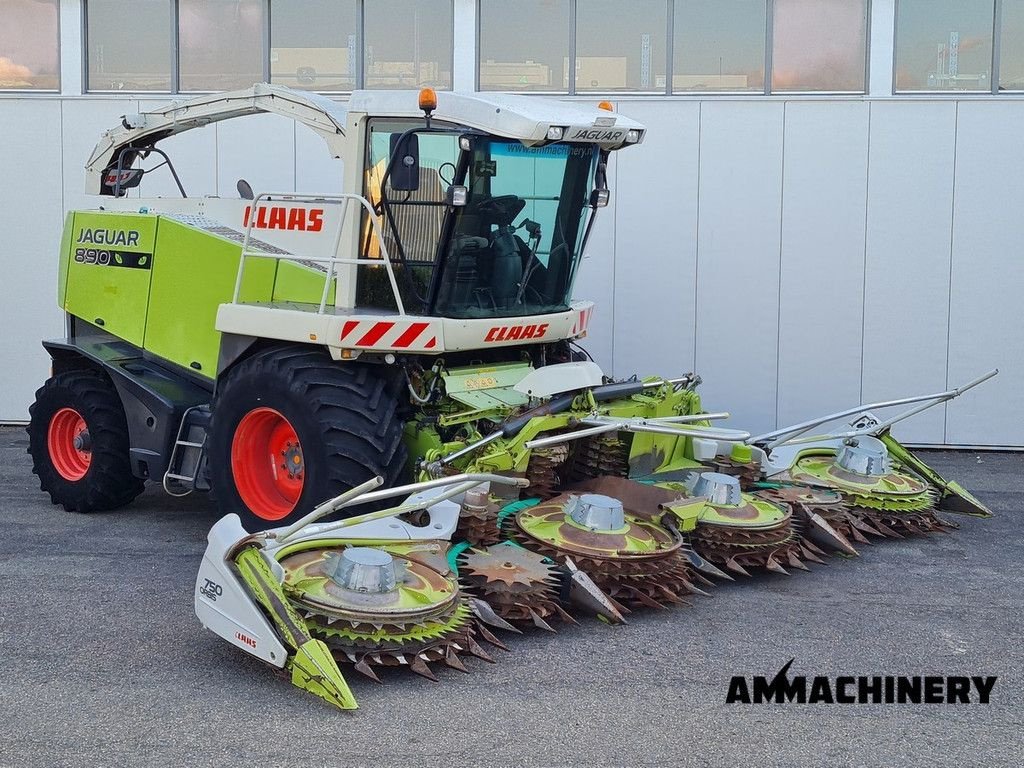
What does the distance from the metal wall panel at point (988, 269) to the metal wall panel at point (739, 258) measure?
158 centimetres

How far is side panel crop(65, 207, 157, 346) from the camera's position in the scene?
8.14 meters

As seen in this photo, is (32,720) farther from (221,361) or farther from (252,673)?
(221,361)

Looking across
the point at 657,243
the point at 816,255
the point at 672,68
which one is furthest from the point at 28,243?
the point at 816,255

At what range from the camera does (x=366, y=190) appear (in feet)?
22.2

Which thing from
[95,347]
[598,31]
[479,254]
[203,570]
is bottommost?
[203,570]

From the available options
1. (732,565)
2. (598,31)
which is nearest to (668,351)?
(598,31)

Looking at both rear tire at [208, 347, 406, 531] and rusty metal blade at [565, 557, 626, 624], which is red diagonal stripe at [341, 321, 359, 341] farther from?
rusty metal blade at [565, 557, 626, 624]

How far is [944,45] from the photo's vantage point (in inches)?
420

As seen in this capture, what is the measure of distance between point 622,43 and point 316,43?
111 inches

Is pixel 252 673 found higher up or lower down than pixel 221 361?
lower down

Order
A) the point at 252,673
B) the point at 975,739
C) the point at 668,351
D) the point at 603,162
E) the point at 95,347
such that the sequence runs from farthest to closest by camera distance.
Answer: the point at 668,351 → the point at 95,347 → the point at 603,162 → the point at 252,673 → the point at 975,739

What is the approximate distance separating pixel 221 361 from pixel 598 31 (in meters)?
5.42

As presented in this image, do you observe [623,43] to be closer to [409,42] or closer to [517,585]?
[409,42]

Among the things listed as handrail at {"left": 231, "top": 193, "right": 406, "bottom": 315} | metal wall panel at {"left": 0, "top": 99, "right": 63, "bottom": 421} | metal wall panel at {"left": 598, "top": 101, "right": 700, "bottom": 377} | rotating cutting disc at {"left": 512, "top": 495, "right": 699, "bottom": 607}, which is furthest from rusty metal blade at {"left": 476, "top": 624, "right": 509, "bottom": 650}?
metal wall panel at {"left": 0, "top": 99, "right": 63, "bottom": 421}
